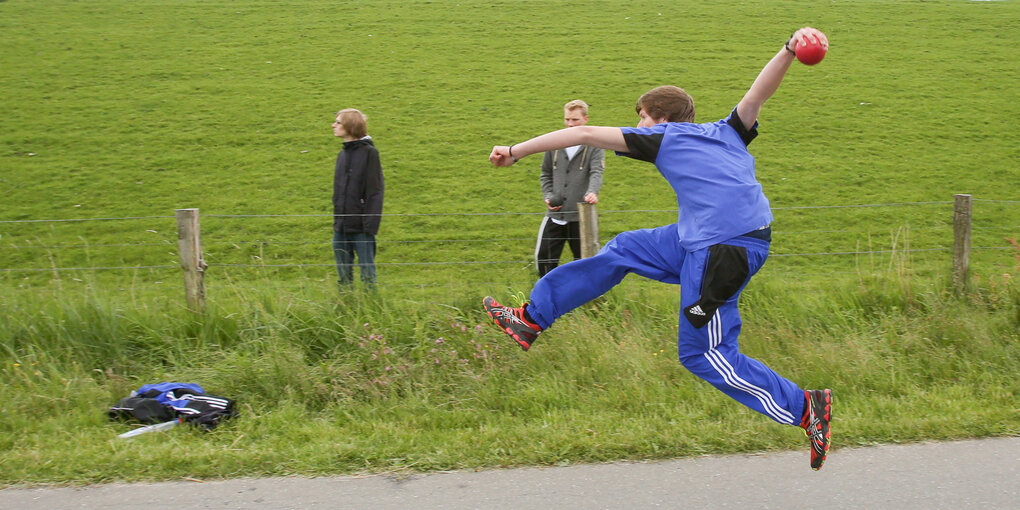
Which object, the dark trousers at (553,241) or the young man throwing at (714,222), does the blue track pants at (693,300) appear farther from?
the dark trousers at (553,241)

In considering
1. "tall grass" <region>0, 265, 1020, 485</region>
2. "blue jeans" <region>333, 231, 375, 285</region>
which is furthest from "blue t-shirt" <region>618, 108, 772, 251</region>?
"blue jeans" <region>333, 231, 375, 285</region>

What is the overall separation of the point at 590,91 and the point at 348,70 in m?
6.40

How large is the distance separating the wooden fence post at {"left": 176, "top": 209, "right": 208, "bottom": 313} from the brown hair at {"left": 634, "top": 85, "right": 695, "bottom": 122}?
12.0 ft

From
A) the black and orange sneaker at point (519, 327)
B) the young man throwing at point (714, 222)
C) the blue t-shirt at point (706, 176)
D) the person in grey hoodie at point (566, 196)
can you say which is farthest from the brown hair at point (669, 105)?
the person in grey hoodie at point (566, 196)

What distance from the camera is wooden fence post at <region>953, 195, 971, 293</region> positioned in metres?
6.50

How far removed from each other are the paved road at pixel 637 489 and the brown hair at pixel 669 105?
1696 millimetres

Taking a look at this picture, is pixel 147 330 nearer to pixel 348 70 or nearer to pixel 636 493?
pixel 636 493

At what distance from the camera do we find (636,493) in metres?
3.59

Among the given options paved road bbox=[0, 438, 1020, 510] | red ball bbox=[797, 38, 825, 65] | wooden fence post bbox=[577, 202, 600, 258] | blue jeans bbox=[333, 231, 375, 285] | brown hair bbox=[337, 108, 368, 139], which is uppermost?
red ball bbox=[797, 38, 825, 65]

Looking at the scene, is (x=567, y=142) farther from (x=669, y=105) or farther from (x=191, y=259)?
(x=191, y=259)

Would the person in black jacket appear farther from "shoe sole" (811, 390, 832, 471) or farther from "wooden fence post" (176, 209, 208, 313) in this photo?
"shoe sole" (811, 390, 832, 471)

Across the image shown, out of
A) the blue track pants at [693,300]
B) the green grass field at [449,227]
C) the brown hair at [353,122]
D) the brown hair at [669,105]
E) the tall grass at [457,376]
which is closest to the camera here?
the blue track pants at [693,300]

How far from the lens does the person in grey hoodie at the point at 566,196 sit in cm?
659

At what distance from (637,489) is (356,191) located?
3904 mm
